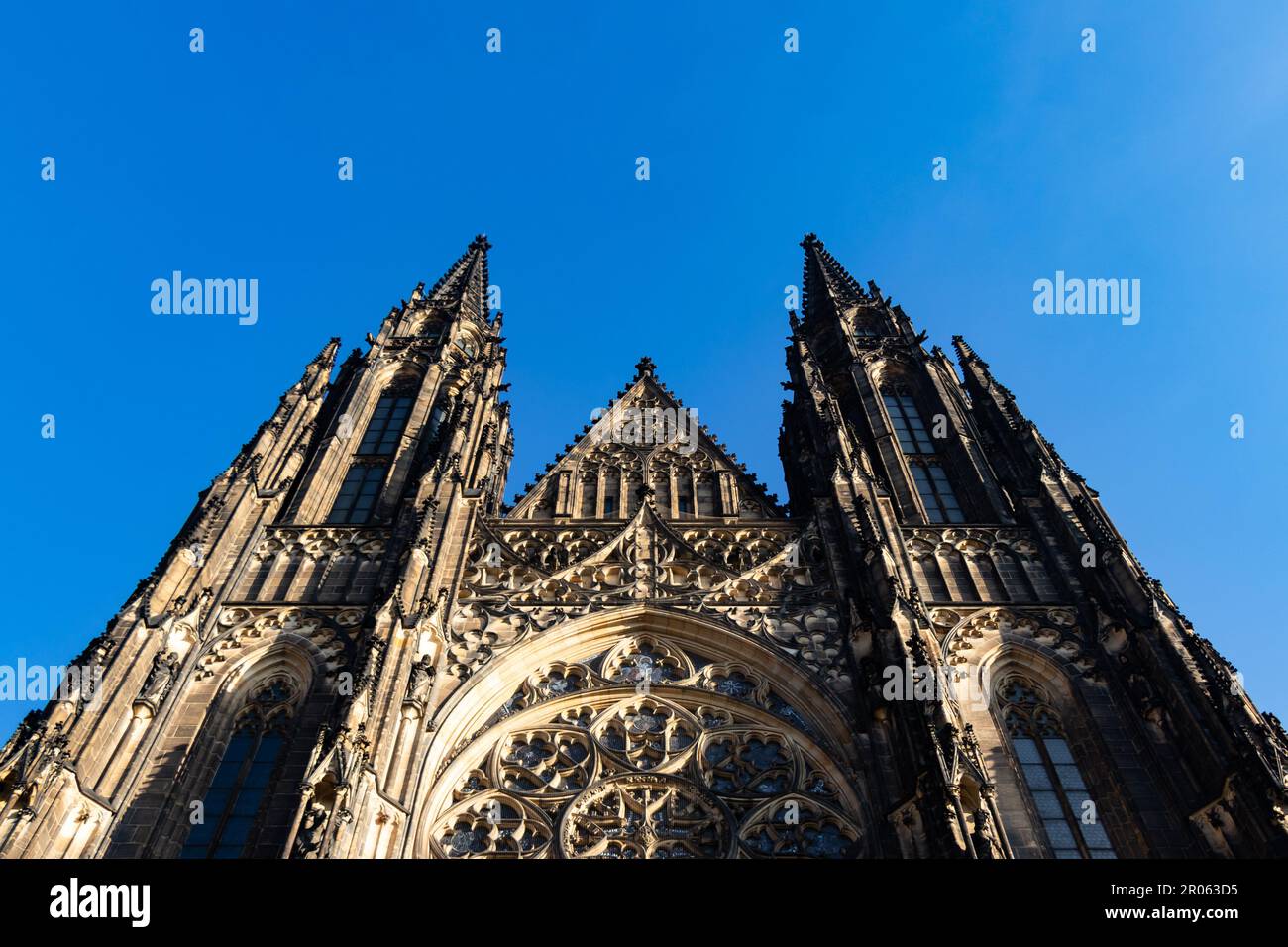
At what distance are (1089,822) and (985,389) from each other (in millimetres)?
13021

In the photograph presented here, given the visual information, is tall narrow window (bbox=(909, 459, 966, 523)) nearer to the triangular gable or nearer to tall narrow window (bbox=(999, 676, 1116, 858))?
the triangular gable

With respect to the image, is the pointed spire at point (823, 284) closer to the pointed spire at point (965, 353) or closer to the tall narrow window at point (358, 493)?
the pointed spire at point (965, 353)

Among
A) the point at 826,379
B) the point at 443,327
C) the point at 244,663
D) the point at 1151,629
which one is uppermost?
the point at 443,327

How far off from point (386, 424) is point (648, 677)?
37.9 ft

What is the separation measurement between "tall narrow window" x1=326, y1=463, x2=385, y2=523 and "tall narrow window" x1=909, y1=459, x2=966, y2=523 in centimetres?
1178

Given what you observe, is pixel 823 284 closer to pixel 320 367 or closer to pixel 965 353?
pixel 965 353

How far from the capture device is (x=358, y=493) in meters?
23.1

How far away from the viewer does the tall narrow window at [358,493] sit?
22.3 meters

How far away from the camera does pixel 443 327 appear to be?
30.8 metres

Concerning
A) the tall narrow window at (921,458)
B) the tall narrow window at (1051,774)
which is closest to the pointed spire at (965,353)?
the tall narrow window at (921,458)

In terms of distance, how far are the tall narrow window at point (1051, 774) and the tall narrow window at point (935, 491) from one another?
5.21 metres
